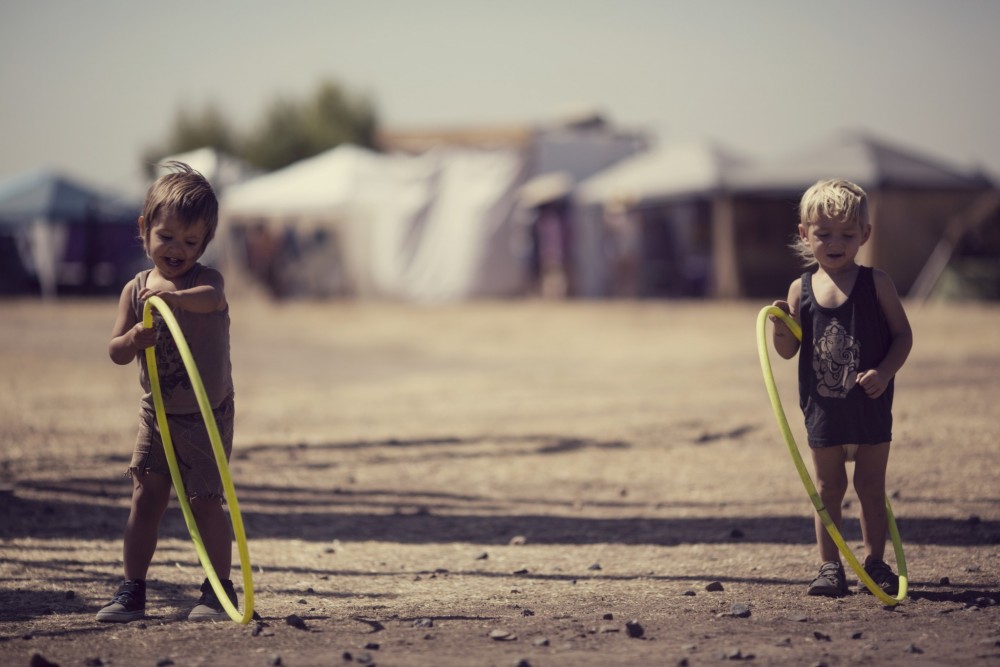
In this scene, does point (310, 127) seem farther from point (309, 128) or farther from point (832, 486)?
point (832, 486)

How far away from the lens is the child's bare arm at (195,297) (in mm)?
4926

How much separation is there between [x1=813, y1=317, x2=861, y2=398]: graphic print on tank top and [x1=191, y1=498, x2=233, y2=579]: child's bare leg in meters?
2.54

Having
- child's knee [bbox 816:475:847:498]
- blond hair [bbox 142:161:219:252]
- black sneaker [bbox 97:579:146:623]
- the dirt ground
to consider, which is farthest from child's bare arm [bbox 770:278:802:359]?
black sneaker [bbox 97:579:146:623]

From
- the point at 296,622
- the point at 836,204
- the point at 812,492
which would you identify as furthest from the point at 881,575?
the point at 296,622

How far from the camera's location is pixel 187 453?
5.09m

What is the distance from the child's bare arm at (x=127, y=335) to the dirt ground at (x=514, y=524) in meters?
1.07

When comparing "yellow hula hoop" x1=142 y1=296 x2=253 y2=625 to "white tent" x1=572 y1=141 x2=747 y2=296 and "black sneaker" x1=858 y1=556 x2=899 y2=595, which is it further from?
"white tent" x1=572 y1=141 x2=747 y2=296

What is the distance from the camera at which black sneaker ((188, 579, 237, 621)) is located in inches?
194

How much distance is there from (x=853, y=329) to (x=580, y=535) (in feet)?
7.57

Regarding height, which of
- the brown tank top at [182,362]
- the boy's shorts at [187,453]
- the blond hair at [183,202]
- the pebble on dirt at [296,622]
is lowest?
the pebble on dirt at [296,622]

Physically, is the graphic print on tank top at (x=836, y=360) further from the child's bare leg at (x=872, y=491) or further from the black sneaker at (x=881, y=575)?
the black sneaker at (x=881, y=575)

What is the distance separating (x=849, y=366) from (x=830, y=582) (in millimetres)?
900

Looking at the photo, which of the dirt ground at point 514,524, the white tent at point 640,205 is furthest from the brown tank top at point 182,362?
the white tent at point 640,205

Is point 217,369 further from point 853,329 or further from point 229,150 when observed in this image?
point 229,150
